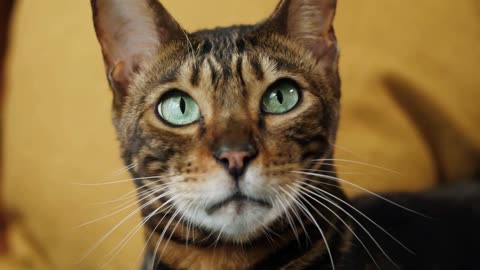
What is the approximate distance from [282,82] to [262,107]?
4cm

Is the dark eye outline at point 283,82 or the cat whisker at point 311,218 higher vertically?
the dark eye outline at point 283,82

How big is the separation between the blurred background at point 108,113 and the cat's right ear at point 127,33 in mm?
40

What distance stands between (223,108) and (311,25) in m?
0.16

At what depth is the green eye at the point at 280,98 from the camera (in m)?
0.61

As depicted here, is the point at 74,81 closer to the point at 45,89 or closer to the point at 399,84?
the point at 45,89

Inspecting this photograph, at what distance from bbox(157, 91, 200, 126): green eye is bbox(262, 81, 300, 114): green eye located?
0.25 ft

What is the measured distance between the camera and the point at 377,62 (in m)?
0.79

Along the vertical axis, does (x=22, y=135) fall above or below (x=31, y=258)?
above

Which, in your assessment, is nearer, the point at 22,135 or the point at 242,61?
the point at 242,61

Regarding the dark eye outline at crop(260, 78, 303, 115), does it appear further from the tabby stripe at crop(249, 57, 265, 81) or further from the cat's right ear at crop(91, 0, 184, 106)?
the cat's right ear at crop(91, 0, 184, 106)

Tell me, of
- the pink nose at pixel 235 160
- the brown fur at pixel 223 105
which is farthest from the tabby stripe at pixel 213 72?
the pink nose at pixel 235 160

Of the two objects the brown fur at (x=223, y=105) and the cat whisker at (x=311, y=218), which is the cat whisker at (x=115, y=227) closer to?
the brown fur at (x=223, y=105)

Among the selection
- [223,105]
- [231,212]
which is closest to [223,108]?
[223,105]

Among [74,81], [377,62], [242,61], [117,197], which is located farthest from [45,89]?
[377,62]
